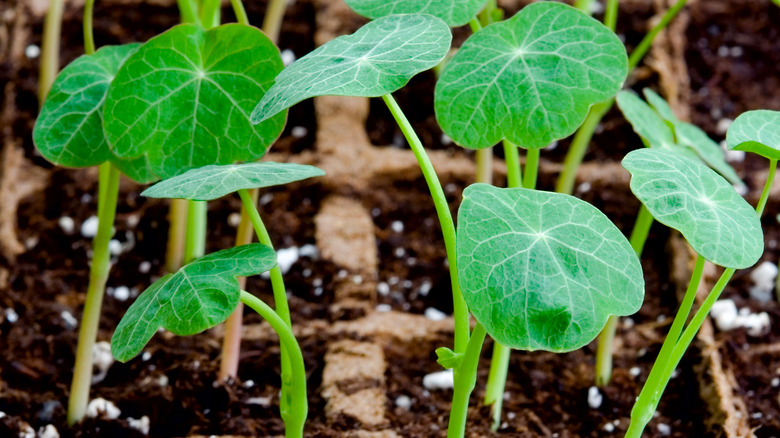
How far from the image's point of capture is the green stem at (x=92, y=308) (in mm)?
805

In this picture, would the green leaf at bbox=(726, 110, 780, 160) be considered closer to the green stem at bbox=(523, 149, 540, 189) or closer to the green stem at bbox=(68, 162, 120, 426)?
the green stem at bbox=(523, 149, 540, 189)

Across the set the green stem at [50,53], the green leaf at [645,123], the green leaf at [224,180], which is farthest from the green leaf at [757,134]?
the green stem at [50,53]

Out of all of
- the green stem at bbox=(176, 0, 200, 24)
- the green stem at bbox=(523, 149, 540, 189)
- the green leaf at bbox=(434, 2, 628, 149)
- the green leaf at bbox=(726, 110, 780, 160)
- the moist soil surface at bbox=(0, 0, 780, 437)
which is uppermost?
the green stem at bbox=(176, 0, 200, 24)

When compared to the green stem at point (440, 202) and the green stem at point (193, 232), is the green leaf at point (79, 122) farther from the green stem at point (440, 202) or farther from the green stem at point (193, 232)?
the green stem at point (440, 202)

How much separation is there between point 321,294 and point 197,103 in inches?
17.1

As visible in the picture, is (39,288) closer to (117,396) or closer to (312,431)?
(117,396)

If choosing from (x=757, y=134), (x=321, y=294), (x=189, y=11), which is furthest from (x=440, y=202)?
(x=321, y=294)

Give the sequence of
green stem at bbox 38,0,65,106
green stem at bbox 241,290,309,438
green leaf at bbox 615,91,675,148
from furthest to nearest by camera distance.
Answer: green stem at bbox 38,0,65,106, green leaf at bbox 615,91,675,148, green stem at bbox 241,290,309,438

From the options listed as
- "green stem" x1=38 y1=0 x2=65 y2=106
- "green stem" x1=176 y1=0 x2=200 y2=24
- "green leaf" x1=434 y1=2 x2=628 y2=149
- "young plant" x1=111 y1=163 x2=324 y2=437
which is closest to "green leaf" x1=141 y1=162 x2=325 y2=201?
"young plant" x1=111 y1=163 x2=324 y2=437

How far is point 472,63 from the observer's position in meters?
0.65

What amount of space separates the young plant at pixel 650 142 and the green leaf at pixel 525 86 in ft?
0.72

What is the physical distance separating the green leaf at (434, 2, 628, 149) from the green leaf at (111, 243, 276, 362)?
20 cm

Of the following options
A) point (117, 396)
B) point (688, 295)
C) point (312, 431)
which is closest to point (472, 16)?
point (688, 295)

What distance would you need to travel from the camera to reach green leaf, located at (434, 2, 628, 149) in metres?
0.63
